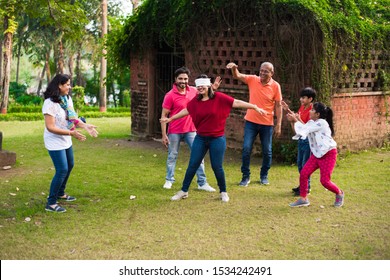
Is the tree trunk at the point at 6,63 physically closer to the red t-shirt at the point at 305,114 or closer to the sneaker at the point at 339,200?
the red t-shirt at the point at 305,114

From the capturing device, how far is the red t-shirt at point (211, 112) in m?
7.16

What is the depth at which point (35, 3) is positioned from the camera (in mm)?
11688

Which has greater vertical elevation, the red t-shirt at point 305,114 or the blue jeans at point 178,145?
the red t-shirt at point 305,114

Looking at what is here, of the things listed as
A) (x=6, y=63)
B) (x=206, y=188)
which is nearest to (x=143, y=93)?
(x=206, y=188)

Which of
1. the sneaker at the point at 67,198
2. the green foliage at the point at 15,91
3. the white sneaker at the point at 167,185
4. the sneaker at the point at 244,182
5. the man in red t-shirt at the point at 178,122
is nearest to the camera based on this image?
the sneaker at the point at 67,198

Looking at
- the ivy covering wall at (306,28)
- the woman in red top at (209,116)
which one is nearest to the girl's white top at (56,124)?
the woman in red top at (209,116)

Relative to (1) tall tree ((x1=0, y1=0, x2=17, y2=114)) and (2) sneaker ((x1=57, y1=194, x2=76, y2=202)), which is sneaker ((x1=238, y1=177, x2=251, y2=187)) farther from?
(1) tall tree ((x1=0, y1=0, x2=17, y2=114))

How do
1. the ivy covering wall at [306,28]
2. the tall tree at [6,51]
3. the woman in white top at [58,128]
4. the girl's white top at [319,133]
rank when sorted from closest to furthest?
the woman in white top at [58,128] < the girl's white top at [319,133] < the ivy covering wall at [306,28] < the tall tree at [6,51]

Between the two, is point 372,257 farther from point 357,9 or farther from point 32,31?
point 32,31

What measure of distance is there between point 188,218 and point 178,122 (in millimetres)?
1851

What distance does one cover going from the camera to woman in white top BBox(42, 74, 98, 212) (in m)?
6.89

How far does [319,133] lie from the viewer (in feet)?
23.2

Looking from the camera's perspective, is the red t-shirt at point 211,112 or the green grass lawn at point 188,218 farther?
the red t-shirt at point 211,112

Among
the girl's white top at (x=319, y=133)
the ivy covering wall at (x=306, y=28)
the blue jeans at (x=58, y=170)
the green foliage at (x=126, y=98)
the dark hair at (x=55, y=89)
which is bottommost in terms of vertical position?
the green foliage at (x=126, y=98)
